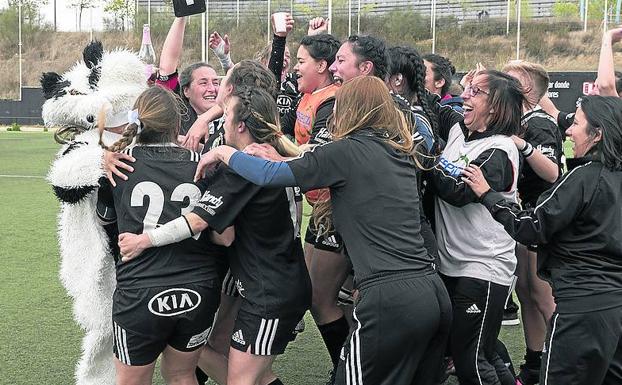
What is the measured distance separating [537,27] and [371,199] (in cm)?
4437

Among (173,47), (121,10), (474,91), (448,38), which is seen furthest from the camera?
(121,10)

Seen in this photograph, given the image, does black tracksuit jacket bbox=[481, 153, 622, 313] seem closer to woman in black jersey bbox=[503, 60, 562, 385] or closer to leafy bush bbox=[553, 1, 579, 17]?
woman in black jersey bbox=[503, 60, 562, 385]

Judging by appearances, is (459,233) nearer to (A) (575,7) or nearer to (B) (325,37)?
(B) (325,37)

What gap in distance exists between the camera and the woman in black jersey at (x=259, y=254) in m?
3.65

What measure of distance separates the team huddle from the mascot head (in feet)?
0.04

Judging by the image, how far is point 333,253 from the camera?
473 cm

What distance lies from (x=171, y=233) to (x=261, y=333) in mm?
638

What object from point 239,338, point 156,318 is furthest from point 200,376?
point 156,318

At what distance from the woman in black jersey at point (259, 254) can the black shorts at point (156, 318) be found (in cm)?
19

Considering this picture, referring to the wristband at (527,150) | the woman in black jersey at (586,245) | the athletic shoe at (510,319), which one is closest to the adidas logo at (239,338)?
the woman in black jersey at (586,245)

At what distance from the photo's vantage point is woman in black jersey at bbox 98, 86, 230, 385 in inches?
142

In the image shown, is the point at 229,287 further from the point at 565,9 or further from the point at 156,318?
the point at 565,9

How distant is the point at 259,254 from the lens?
12.2 feet

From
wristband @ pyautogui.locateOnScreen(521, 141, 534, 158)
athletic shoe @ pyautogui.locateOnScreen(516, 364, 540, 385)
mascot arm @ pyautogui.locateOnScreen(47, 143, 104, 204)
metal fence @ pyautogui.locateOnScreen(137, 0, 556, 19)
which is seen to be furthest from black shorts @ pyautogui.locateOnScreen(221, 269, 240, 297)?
metal fence @ pyautogui.locateOnScreen(137, 0, 556, 19)
